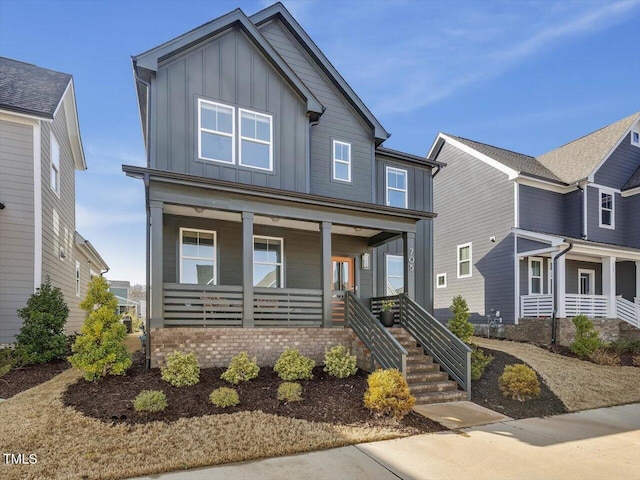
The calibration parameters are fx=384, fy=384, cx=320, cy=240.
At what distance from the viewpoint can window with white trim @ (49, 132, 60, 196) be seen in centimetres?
1198

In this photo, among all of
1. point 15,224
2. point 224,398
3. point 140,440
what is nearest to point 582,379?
point 224,398

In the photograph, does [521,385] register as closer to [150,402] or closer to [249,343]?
[249,343]

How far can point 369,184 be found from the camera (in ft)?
40.9

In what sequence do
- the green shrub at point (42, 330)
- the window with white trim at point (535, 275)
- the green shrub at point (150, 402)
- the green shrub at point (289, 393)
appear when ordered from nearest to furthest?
1. the green shrub at point (150, 402)
2. the green shrub at point (289, 393)
3. the green shrub at point (42, 330)
4. the window with white trim at point (535, 275)

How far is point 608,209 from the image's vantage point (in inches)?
707

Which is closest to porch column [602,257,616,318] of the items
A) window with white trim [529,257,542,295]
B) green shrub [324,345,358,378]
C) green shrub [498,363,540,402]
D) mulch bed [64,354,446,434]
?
window with white trim [529,257,542,295]

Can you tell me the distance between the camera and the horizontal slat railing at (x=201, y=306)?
8.18 meters

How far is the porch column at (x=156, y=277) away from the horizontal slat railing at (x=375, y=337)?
441 centimetres

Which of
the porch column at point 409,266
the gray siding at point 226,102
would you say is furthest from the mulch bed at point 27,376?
the porch column at point 409,266

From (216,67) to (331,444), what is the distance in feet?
30.8

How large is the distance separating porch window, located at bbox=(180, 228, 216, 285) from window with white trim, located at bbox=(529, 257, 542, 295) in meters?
13.0

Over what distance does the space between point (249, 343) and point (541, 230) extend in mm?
14345

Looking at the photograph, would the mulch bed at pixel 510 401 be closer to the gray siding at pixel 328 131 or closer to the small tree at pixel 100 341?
the gray siding at pixel 328 131

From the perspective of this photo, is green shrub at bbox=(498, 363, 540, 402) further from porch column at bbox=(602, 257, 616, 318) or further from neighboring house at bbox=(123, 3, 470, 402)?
porch column at bbox=(602, 257, 616, 318)
